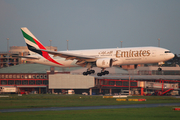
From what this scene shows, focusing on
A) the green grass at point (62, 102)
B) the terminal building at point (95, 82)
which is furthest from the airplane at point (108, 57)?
the terminal building at point (95, 82)

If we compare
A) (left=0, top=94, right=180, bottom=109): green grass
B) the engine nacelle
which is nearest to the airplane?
the engine nacelle

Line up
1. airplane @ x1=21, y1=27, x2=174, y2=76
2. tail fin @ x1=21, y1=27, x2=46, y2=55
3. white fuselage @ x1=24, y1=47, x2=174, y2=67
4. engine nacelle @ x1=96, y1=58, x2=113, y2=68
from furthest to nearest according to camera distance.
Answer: tail fin @ x1=21, y1=27, x2=46, y2=55, engine nacelle @ x1=96, y1=58, x2=113, y2=68, airplane @ x1=21, y1=27, x2=174, y2=76, white fuselage @ x1=24, y1=47, x2=174, y2=67

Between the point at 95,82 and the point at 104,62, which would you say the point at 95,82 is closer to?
the point at 95,82

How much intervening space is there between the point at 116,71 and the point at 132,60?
3173 inches

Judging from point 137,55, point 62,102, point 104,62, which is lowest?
point 62,102

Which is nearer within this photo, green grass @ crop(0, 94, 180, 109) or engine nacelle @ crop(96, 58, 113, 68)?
green grass @ crop(0, 94, 180, 109)

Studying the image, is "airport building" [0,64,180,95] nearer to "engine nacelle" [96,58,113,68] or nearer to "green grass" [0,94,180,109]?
"green grass" [0,94,180,109]

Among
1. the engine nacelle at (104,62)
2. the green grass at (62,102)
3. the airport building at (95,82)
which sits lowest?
the green grass at (62,102)

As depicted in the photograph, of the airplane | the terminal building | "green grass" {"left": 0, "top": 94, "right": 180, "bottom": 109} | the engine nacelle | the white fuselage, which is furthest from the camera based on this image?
the terminal building

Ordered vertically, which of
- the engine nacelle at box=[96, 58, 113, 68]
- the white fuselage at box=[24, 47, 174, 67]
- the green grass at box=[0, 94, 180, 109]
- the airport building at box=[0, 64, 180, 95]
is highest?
the white fuselage at box=[24, 47, 174, 67]

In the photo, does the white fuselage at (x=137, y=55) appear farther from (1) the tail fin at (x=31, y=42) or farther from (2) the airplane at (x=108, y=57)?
(1) the tail fin at (x=31, y=42)

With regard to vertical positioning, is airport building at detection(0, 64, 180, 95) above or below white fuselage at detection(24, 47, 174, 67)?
below

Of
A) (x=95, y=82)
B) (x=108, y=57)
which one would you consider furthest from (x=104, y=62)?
(x=95, y=82)

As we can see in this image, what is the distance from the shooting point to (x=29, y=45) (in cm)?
6391
